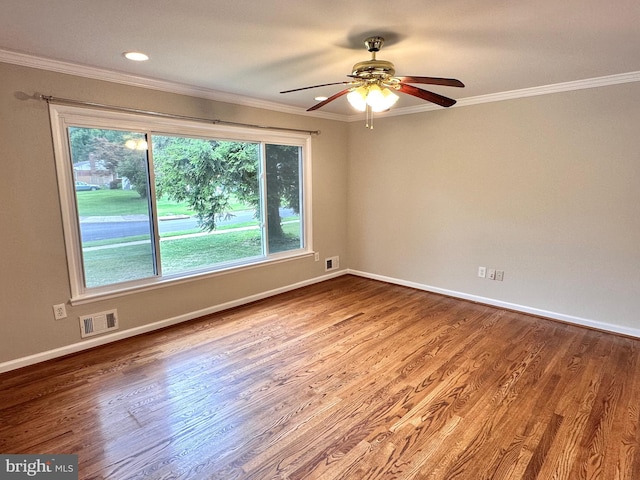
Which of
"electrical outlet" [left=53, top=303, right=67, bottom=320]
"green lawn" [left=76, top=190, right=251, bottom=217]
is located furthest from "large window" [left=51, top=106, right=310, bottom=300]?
"electrical outlet" [left=53, top=303, right=67, bottom=320]

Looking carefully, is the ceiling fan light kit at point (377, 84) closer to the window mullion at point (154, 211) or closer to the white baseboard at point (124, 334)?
the window mullion at point (154, 211)

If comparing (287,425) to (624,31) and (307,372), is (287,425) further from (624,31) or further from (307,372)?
(624,31)

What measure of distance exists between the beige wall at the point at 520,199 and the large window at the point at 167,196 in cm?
131

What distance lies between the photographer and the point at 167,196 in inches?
138

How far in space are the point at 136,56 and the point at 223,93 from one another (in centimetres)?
113

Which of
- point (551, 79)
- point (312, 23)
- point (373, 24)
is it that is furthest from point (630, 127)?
point (312, 23)

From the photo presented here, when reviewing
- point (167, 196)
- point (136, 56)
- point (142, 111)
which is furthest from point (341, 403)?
point (142, 111)

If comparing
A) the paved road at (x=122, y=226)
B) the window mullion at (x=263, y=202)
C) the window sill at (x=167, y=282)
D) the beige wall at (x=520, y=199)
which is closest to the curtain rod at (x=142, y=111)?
the window mullion at (x=263, y=202)

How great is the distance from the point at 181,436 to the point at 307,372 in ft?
3.21

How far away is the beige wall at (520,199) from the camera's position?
10.4 feet

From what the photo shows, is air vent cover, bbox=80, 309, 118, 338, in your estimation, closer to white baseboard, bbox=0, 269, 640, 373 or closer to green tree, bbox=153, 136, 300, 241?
white baseboard, bbox=0, 269, 640, 373

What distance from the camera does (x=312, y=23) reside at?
200cm

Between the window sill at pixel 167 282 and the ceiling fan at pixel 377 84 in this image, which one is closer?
the ceiling fan at pixel 377 84

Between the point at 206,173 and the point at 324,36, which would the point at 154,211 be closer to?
the point at 206,173
